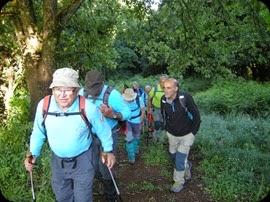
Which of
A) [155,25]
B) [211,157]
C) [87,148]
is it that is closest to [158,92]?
[155,25]

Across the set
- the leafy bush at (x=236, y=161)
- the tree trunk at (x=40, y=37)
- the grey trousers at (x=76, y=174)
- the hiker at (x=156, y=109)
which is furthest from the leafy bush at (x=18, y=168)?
the hiker at (x=156, y=109)

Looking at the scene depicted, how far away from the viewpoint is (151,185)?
650 centimetres

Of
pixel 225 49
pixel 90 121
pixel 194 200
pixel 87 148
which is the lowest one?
pixel 194 200

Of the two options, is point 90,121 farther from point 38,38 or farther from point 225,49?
point 225,49

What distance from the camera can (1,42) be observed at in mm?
9695

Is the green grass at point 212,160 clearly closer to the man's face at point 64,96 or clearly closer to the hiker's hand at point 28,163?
the hiker's hand at point 28,163

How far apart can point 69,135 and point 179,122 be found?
8.86ft

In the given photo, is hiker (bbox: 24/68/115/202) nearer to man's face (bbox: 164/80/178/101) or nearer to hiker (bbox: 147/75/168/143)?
man's face (bbox: 164/80/178/101)

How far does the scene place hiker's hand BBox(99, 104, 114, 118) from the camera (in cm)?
471

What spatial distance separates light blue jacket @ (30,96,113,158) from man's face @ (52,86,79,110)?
72mm

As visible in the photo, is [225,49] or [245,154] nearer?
[245,154]

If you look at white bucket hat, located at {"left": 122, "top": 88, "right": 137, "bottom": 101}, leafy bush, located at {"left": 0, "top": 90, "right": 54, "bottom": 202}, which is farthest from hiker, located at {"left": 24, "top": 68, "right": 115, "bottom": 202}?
white bucket hat, located at {"left": 122, "top": 88, "right": 137, "bottom": 101}

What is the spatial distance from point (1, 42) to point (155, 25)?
462cm

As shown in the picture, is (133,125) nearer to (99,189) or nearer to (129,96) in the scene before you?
(129,96)
